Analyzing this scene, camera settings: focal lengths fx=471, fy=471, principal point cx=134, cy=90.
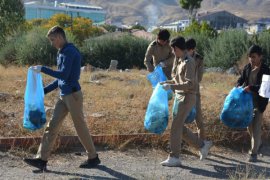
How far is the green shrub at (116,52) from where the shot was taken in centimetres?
2673

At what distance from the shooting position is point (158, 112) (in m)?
6.31

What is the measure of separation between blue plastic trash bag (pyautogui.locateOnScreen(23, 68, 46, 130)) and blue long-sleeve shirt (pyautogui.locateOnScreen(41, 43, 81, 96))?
33 cm

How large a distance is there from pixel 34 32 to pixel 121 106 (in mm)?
17553

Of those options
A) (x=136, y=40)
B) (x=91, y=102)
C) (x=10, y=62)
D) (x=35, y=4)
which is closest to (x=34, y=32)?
(x=10, y=62)

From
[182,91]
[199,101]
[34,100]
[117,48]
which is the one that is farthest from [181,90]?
[117,48]

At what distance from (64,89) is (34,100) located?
502 mm

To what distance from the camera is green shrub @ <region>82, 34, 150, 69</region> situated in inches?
1053

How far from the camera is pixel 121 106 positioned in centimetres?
902

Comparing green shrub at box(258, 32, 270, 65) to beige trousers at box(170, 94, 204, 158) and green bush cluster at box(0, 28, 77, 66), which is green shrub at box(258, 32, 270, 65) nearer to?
green bush cluster at box(0, 28, 77, 66)

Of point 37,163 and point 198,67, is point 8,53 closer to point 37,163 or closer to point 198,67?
point 198,67

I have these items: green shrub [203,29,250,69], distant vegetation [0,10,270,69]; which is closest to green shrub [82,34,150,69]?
distant vegetation [0,10,270,69]

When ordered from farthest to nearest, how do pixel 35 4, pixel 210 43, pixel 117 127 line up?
pixel 35 4
pixel 210 43
pixel 117 127

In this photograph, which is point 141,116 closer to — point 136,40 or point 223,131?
point 223,131

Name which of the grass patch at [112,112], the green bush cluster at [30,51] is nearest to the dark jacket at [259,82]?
the grass patch at [112,112]
